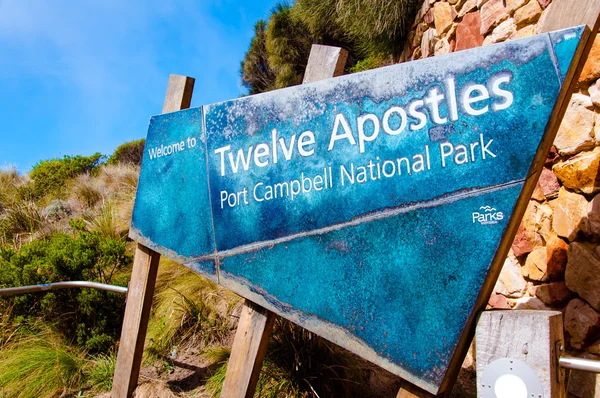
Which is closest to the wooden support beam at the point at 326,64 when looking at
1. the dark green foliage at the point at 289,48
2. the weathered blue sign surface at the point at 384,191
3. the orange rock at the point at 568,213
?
the weathered blue sign surface at the point at 384,191

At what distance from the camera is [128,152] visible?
14289 mm

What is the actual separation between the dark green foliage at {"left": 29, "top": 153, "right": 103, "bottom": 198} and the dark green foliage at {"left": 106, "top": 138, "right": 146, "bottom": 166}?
835 millimetres

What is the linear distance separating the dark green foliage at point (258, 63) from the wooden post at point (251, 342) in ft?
38.9

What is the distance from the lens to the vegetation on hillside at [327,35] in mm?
5148

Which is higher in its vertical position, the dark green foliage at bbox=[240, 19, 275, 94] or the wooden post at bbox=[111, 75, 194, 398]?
the dark green foliage at bbox=[240, 19, 275, 94]

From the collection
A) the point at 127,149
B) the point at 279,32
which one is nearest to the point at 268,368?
the point at 279,32

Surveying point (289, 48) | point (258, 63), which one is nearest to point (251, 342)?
point (289, 48)

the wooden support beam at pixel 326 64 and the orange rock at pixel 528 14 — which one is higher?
the orange rock at pixel 528 14

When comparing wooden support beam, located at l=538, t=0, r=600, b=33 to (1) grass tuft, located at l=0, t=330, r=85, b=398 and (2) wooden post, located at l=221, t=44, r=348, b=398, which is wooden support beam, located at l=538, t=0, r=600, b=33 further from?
(1) grass tuft, located at l=0, t=330, r=85, b=398

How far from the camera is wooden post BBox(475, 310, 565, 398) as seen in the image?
1419 mm

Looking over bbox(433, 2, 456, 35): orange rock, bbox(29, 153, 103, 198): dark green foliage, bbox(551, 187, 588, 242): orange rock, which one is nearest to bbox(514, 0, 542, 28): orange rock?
bbox(433, 2, 456, 35): orange rock

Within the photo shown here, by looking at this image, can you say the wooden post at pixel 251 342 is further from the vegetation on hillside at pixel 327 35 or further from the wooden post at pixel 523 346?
the vegetation on hillside at pixel 327 35

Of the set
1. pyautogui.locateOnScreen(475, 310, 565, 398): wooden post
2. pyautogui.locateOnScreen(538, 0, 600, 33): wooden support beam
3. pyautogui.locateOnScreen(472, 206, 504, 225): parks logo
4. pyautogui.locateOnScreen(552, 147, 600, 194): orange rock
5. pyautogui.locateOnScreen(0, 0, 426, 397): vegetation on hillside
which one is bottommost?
pyautogui.locateOnScreen(0, 0, 426, 397): vegetation on hillside

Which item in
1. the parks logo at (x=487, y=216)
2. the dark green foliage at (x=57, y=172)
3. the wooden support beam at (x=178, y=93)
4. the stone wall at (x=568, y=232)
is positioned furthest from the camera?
the dark green foliage at (x=57, y=172)
